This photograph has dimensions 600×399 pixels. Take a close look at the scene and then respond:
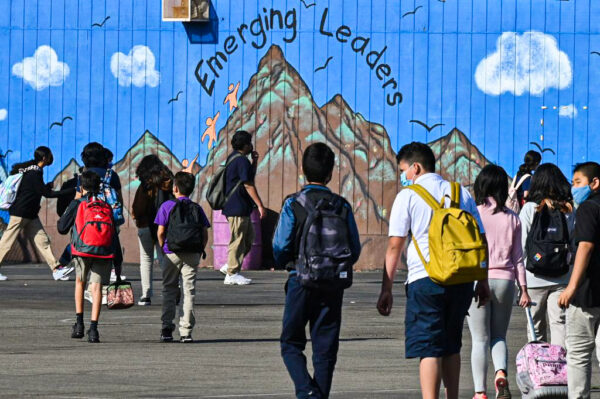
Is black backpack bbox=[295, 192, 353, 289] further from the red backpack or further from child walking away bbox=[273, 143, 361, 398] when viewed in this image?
the red backpack

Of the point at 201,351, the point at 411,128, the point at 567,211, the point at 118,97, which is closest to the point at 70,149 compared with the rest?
the point at 118,97

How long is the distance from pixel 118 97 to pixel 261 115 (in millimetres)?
2377

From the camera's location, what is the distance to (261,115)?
23625 millimetres

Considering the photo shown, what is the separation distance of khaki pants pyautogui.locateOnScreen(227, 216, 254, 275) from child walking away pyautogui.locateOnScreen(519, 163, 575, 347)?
9852 millimetres

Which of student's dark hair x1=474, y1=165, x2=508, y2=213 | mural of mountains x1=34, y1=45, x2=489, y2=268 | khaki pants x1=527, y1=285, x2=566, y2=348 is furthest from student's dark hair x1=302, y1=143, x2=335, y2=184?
mural of mountains x1=34, y1=45, x2=489, y2=268

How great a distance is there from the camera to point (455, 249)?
8.21 m

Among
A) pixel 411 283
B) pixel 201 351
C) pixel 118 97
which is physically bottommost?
pixel 201 351

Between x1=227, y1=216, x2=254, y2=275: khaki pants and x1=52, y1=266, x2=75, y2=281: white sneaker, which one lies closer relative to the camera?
x1=227, y1=216, x2=254, y2=275: khaki pants

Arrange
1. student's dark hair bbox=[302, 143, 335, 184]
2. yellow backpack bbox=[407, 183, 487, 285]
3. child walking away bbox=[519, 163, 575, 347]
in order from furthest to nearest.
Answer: child walking away bbox=[519, 163, 575, 347] < student's dark hair bbox=[302, 143, 335, 184] < yellow backpack bbox=[407, 183, 487, 285]

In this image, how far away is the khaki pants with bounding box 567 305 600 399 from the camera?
8.88 metres

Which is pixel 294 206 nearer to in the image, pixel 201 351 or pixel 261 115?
pixel 201 351

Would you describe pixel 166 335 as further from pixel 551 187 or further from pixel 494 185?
pixel 551 187

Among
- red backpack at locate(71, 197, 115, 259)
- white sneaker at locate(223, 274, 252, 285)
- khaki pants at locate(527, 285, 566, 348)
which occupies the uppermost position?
red backpack at locate(71, 197, 115, 259)

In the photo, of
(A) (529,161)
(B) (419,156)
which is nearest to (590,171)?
(B) (419,156)
